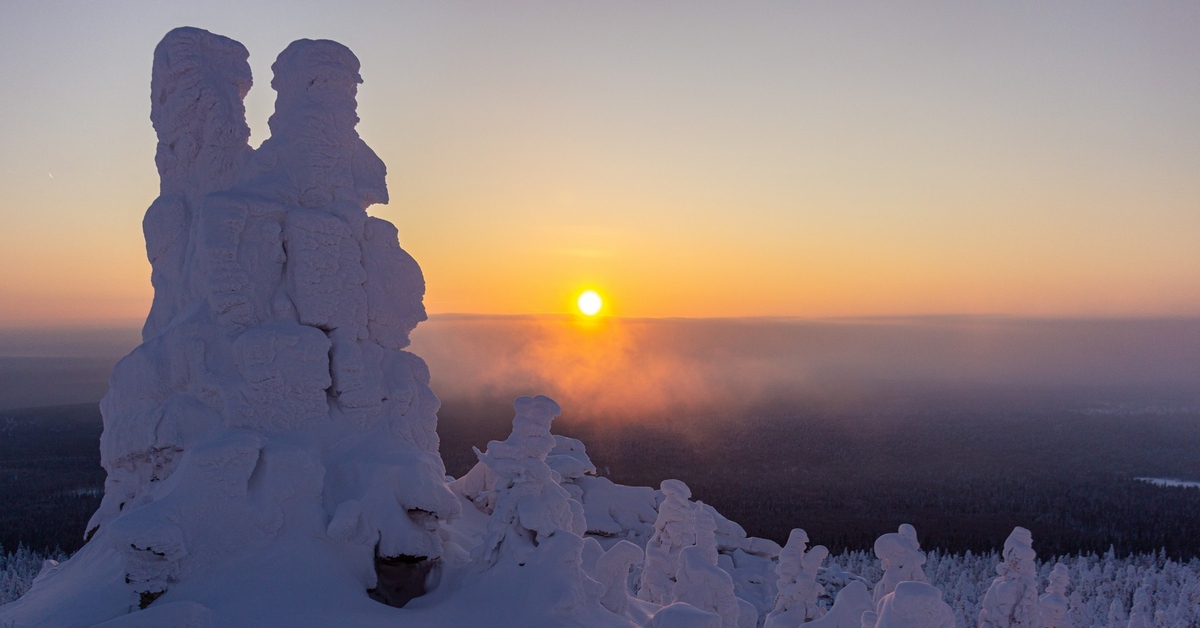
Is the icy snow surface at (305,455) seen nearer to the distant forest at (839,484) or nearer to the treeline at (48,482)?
the treeline at (48,482)

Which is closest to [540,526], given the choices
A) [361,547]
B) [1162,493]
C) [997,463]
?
[361,547]

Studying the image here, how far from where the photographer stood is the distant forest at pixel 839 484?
3543 inches

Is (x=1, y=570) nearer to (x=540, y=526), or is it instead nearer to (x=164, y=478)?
(x=164, y=478)

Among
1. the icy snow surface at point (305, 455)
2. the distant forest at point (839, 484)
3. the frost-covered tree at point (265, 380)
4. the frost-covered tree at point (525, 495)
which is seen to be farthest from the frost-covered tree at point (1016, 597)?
the distant forest at point (839, 484)

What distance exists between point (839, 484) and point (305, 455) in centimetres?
13447

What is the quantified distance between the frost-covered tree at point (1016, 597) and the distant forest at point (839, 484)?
215 feet

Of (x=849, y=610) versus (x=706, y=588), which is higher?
(x=706, y=588)

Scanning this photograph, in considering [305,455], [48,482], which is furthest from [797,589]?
[48,482]

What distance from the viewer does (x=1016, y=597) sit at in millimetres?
19516

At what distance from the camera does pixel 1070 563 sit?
74.7m

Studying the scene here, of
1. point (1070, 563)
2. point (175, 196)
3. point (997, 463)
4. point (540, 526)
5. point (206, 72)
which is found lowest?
point (997, 463)

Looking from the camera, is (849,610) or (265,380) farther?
(849,610)

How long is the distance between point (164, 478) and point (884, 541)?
19018 millimetres

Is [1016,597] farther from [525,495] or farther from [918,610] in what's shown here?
[525,495]
